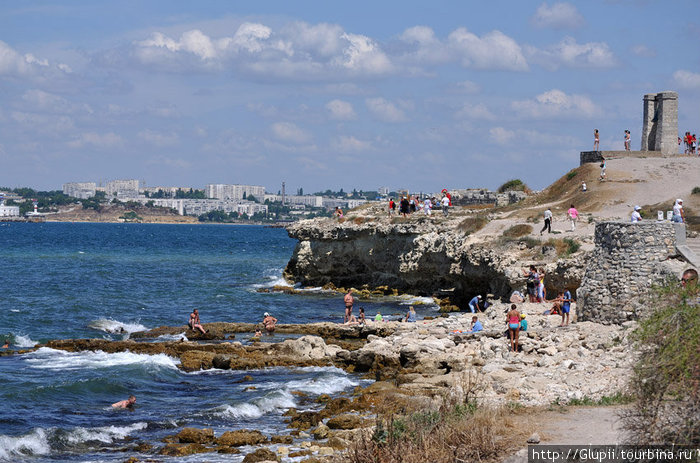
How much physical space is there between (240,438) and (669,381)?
885cm

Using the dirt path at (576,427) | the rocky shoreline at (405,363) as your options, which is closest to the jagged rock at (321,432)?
the rocky shoreline at (405,363)

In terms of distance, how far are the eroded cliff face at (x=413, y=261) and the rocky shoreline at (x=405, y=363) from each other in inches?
189

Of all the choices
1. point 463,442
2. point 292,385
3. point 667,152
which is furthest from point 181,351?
point 667,152

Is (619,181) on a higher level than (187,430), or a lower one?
higher

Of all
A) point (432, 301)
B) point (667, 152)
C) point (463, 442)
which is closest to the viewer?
point (463, 442)

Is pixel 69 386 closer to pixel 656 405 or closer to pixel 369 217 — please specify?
pixel 656 405

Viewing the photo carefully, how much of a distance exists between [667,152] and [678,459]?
39.8 m

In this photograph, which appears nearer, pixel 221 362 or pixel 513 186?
pixel 221 362

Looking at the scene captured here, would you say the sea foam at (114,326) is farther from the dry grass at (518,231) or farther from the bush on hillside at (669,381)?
the bush on hillside at (669,381)

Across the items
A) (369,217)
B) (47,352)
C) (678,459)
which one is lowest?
(47,352)

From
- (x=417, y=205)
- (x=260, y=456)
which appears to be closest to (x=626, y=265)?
(x=260, y=456)

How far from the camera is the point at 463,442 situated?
11.6 metres

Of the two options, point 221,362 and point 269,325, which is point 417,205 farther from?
point 221,362

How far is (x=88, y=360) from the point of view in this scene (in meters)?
25.9
